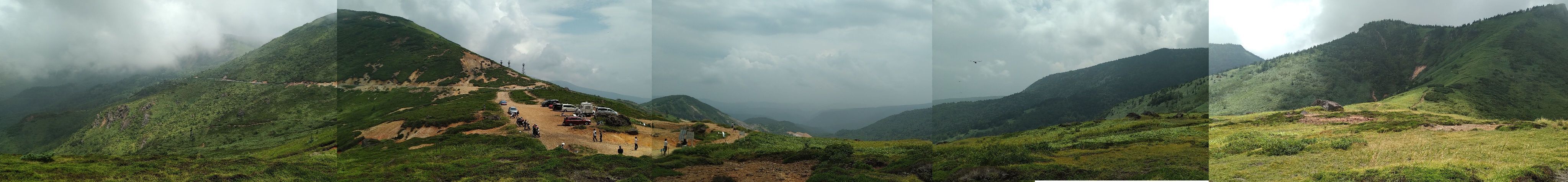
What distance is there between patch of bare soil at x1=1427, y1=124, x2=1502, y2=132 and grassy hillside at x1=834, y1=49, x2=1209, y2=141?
11.5m

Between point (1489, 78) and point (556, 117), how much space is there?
96.4 m

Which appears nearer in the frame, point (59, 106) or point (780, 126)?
point (780, 126)

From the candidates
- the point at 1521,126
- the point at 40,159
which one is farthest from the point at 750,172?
the point at 1521,126

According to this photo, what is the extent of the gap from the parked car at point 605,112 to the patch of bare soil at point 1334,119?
45663 mm

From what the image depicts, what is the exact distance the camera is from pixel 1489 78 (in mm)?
74688

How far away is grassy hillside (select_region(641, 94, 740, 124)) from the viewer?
78.1 ft

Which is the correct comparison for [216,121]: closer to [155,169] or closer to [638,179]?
[155,169]

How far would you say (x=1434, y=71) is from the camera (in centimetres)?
9212

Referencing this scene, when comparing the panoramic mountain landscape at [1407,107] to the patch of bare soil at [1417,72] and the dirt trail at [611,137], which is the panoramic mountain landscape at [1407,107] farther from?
the dirt trail at [611,137]

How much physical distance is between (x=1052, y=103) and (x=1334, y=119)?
2012 cm

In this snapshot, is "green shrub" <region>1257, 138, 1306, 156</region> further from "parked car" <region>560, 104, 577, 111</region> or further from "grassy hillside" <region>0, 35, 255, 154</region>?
"grassy hillside" <region>0, 35, 255, 154</region>

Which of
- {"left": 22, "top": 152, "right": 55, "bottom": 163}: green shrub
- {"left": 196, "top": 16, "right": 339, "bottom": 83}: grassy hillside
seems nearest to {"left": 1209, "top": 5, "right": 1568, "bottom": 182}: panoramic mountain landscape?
{"left": 22, "top": 152, "right": 55, "bottom": 163}: green shrub

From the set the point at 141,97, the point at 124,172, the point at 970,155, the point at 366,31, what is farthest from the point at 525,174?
the point at 366,31

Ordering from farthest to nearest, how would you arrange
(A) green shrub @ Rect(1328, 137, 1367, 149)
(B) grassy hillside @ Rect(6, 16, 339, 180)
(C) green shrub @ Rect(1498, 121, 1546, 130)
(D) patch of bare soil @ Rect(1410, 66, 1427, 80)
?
(D) patch of bare soil @ Rect(1410, 66, 1427, 80), (C) green shrub @ Rect(1498, 121, 1546, 130), (A) green shrub @ Rect(1328, 137, 1367, 149), (B) grassy hillside @ Rect(6, 16, 339, 180)
